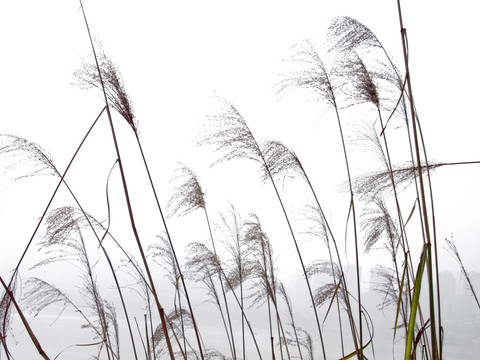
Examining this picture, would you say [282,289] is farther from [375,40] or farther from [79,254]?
[375,40]

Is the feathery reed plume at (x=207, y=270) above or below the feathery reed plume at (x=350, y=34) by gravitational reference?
below

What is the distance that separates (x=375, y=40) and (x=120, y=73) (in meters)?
0.94

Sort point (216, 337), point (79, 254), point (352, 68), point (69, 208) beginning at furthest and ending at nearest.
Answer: point (216, 337) < point (79, 254) < point (69, 208) < point (352, 68)

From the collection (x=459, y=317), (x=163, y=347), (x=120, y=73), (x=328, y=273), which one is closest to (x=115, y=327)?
(x=163, y=347)

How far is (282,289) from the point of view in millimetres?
3477

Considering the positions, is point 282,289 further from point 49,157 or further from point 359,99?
point 49,157

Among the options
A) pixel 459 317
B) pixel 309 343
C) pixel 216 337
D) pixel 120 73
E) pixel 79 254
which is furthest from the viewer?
pixel 216 337

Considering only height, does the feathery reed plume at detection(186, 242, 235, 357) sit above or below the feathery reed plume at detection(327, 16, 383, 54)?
below

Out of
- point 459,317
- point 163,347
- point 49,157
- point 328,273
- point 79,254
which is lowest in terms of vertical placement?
point 459,317

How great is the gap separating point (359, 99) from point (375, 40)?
277 millimetres

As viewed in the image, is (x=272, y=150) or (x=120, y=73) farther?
(x=272, y=150)

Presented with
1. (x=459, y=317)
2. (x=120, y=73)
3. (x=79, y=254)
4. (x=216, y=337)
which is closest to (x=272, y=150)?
(x=120, y=73)

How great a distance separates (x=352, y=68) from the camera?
67.6 inches

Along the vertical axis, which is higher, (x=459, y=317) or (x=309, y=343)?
(x=309, y=343)
